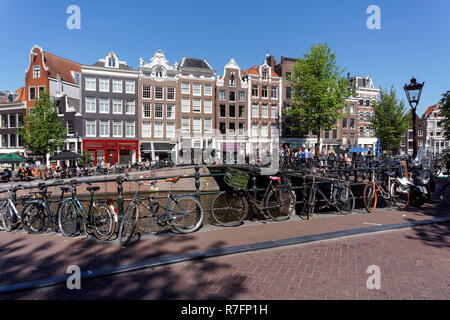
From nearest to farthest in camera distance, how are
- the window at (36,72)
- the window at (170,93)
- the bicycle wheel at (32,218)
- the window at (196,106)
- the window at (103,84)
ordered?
the bicycle wheel at (32,218)
the window at (103,84)
the window at (36,72)
the window at (170,93)
the window at (196,106)

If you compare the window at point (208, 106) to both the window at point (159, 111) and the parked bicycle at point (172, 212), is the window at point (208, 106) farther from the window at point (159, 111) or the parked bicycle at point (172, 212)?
the parked bicycle at point (172, 212)

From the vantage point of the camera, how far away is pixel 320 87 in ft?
95.0

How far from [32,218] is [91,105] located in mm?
30238

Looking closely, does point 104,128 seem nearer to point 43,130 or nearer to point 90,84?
point 90,84

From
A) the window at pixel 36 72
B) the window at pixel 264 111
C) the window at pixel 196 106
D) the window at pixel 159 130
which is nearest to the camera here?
the window at pixel 36 72

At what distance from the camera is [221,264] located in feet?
12.7

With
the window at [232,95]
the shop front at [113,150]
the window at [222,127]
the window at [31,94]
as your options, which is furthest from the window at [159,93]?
the window at [31,94]

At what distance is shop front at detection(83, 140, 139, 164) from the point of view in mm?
31977

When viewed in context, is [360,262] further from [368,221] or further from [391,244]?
[368,221]

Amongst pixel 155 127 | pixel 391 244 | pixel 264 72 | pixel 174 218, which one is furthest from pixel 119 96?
pixel 391 244

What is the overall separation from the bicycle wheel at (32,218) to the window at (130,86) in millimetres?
30604

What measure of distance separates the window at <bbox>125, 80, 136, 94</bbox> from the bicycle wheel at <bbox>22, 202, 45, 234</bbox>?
30604 millimetres

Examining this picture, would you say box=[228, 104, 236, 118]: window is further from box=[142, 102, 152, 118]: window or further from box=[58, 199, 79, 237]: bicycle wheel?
Result: box=[58, 199, 79, 237]: bicycle wheel

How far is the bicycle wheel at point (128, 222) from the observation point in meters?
4.60
